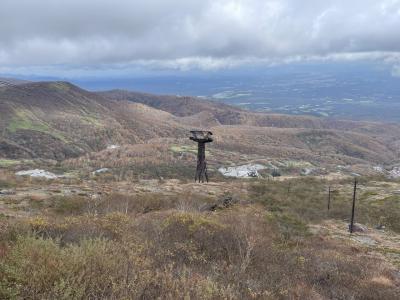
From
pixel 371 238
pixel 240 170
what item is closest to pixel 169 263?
pixel 371 238

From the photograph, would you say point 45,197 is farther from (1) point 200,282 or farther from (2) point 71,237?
(1) point 200,282

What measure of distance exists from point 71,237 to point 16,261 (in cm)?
298

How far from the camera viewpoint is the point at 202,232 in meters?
10.8

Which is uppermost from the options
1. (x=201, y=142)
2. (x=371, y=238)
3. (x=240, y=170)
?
(x=201, y=142)

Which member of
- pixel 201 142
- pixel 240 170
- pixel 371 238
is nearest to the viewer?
pixel 371 238

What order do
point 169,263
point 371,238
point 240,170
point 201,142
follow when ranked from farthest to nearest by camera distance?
point 240,170 < point 201,142 < point 371,238 < point 169,263

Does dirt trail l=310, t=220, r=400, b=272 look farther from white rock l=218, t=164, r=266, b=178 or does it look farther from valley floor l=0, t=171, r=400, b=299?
white rock l=218, t=164, r=266, b=178

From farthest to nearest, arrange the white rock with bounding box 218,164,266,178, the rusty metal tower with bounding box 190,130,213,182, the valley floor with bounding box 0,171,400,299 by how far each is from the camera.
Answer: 1. the white rock with bounding box 218,164,266,178
2. the rusty metal tower with bounding box 190,130,213,182
3. the valley floor with bounding box 0,171,400,299

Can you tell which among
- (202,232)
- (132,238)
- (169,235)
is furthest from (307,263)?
(132,238)

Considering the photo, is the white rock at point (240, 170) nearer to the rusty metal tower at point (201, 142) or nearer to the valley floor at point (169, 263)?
the rusty metal tower at point (201, 142)

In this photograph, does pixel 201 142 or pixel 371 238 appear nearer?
pixel 371 238

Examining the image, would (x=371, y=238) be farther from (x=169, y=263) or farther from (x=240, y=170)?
(x=240, y=170)

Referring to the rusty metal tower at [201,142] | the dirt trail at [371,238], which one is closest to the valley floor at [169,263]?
the dirt trail at [371,238]

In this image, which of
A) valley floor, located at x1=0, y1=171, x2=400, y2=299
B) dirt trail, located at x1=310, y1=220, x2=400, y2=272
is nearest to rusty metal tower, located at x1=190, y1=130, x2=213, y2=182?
dirt trail, located at x1=310, y1=220, x2=400, y2=272
